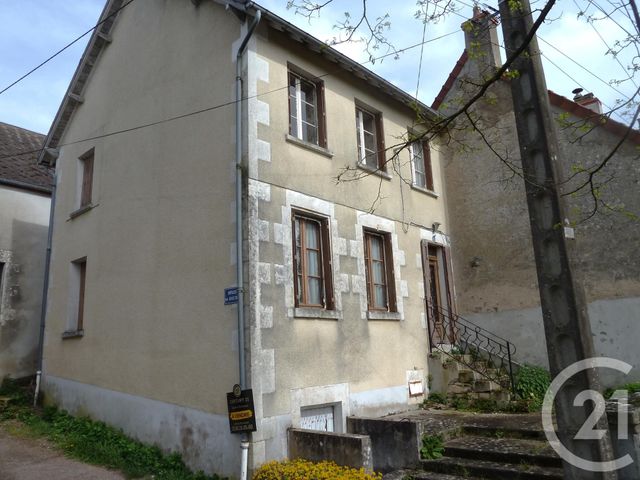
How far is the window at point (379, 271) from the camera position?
8867 mm

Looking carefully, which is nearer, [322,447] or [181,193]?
[322,447]

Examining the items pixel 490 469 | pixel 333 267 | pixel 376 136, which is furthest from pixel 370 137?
pixel 490 469

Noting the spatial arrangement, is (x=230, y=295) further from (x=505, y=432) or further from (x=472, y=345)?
(x=472, y=345)

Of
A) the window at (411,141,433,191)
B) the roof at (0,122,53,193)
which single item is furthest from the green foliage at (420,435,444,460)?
the roof at (0,122,53,193)

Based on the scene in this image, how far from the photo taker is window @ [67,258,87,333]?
9.93m

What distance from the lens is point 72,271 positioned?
33.4 ft

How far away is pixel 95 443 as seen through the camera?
7.67 meters

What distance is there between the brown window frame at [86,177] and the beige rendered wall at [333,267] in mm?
4847

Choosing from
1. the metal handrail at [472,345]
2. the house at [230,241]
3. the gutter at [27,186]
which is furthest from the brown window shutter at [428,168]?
the gutter at [27,186]

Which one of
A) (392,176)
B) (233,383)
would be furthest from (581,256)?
(233,383)

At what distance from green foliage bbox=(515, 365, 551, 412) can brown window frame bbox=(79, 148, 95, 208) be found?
876 cm

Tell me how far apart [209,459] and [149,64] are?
659cm

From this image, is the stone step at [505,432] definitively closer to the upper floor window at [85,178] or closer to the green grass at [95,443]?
the green grass at [95,443]

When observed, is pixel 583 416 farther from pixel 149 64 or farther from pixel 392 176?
pixel 149 64
